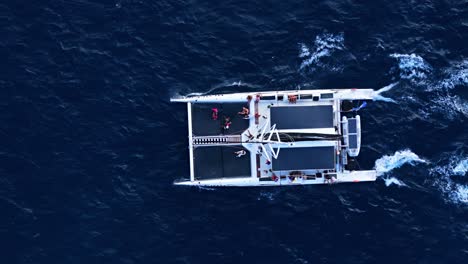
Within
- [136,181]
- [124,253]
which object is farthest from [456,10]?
[124,253]

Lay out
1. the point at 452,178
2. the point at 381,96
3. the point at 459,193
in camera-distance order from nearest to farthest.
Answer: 1. the point at 459,193
2. the point at 452,178
3. the point at 381,96

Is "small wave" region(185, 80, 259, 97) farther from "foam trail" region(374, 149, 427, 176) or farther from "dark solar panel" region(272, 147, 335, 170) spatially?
"foam trail" region(374, 149, 427, 176)

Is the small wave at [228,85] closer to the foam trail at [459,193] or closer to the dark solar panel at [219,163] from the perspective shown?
the dark solar panel at [219,163]

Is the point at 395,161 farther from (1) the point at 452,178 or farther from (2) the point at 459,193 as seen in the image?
(2) the point at 459,193

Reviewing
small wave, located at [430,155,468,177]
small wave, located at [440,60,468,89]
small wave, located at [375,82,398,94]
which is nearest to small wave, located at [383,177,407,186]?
small wave, located at [430,155,468,177]

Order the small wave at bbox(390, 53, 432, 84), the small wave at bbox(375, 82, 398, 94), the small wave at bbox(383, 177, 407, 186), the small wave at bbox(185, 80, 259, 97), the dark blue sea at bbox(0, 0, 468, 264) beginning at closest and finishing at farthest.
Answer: the dark blue sea at bbox(0, 0, 468, 264) < the small wave at bbox(383, 177, 407, 186) < the small wave at bbox(185, 80, 259, 97) < the small wave at bbox(375, 82, 398, 94) < the small wave at bbox(390, 53, 432, 84)

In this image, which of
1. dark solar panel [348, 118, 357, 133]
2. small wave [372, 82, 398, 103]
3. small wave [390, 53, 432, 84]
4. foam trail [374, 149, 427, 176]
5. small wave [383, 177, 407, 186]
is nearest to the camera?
dark solar panel [348, 118, 357, 133]

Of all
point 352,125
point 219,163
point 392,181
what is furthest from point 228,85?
point 392,181
